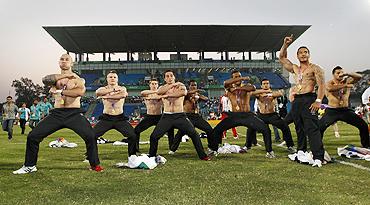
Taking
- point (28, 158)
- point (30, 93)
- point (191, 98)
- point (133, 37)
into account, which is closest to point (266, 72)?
point (133, 37)

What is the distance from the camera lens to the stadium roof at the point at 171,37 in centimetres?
5059

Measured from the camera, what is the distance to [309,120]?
26.1 feet

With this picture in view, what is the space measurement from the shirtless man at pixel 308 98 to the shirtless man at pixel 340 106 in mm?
1205

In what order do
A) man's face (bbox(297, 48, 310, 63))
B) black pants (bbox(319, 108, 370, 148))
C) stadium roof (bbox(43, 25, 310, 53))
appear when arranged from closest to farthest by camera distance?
man's face (bbox(297, 48, 310, 63)) < black pants (bbox(319, 108, 370, 148)) < stadium roof (bbox(43, 25, 310, 53))

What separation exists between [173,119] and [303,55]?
312 cm

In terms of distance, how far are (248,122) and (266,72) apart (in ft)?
188

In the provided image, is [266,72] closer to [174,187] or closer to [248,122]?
[248,122]

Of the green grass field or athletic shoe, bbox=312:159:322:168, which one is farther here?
athletic shoe, bbox=312:159:322:168

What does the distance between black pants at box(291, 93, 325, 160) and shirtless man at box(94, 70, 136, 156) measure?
3.56 meters

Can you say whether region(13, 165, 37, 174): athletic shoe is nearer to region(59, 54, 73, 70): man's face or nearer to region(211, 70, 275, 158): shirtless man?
region(59, 54, 73, 70): man's face

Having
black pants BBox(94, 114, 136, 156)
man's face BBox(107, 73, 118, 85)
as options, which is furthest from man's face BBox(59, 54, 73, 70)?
black pants BBox(94, 114, 136, 156)

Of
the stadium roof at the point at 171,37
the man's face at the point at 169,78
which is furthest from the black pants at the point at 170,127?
the stadium roof at the point at 171,37

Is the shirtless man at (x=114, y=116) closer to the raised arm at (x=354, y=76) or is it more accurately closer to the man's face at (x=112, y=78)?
the man's face at (x=112, y=78)

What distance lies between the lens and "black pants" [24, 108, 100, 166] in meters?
7.23
